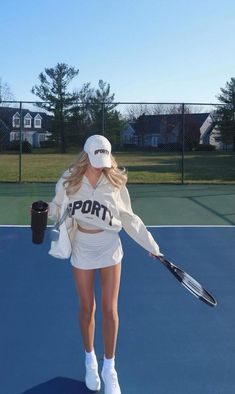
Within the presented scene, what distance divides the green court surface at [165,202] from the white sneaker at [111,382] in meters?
6.06

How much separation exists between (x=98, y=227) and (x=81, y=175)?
1.21ft

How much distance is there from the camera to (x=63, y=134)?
25.5m

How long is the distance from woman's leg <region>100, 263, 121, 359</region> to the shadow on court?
0.29m

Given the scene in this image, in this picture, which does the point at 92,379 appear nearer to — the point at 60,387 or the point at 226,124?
the point at 60,387

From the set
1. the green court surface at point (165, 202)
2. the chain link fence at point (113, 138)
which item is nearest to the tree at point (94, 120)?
the chain link fence at point (113, 138)

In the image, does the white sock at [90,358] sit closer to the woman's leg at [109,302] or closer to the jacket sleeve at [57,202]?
the woman's leg at [109,302]

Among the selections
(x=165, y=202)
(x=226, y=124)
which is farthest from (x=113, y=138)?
(x=226, y=124)

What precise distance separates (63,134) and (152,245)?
22.4m

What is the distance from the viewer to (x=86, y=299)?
3426 mm

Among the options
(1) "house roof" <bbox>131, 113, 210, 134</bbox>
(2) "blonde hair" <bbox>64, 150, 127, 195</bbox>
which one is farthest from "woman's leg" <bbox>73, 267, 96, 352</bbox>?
(1) "house roof" <bbox>131, 113, 210, 134</bbox>

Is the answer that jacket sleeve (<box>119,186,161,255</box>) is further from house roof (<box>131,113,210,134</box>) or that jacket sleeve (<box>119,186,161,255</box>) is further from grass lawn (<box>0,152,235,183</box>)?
house roof (<box>131,113,210,134</box>)

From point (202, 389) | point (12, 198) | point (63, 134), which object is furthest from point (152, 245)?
point (63, 134)

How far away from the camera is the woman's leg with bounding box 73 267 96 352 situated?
3381 millimetres

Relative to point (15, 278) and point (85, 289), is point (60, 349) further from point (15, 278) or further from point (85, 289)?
point (15, 278)
